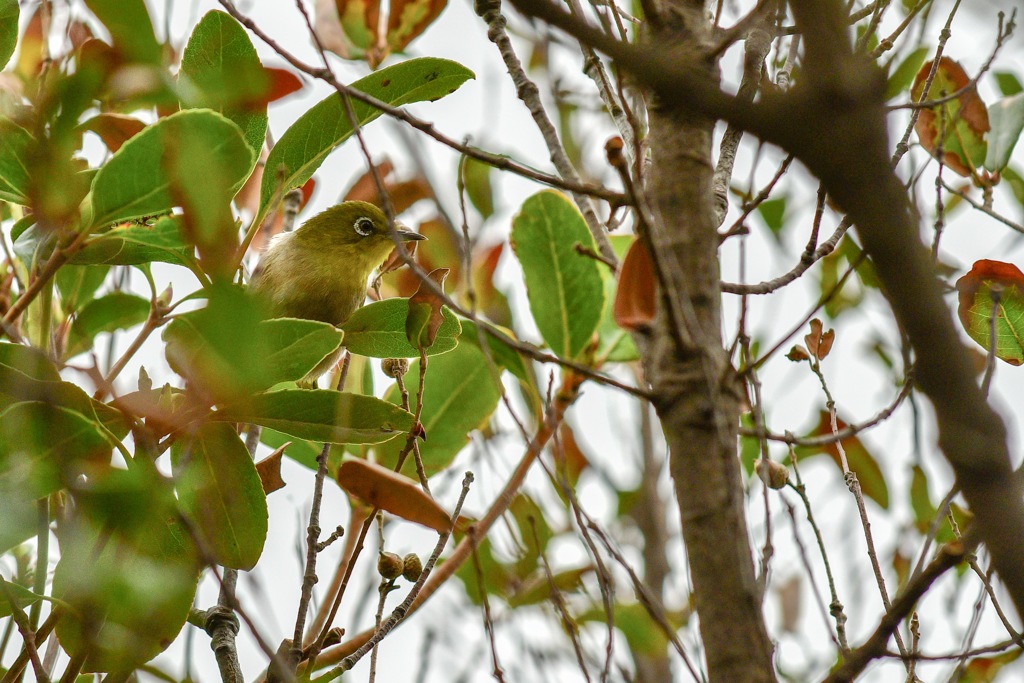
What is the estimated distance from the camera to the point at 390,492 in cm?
165

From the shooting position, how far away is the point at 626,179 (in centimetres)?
131

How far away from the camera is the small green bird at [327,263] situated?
10.8 feet

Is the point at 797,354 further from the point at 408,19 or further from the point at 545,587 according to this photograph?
the point at 408,19

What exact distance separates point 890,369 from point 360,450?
2.11m

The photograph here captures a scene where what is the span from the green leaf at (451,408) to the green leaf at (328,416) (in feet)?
1.47

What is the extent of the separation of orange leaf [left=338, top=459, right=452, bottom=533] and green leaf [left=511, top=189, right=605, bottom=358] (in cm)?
76

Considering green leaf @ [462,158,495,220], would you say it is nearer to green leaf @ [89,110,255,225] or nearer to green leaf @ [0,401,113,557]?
green leaf @ [89,110,255,225]

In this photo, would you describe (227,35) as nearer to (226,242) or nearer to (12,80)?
(12,80)

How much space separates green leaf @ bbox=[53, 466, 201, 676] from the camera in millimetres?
1304

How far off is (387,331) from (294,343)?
45cm

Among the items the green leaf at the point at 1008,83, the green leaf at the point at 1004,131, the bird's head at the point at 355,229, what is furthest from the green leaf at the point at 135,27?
the green leaf at the point at 1008,83

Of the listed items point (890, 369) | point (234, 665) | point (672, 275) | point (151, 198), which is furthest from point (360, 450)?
point (890, 369)

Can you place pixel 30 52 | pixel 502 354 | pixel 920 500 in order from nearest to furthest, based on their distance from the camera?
pixel 502 354 → pixel 30 52 → pixel 920 500

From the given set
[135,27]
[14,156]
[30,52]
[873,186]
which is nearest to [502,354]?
[14,156]
